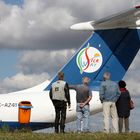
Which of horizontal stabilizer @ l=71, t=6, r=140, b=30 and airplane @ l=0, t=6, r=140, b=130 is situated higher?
horizontal stabilizer @ l=71, t=6, r=140, b=30

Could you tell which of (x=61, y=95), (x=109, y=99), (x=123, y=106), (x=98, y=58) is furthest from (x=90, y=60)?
(x=61, y=95)

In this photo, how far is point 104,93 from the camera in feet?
46.8

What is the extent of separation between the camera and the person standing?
1423 cm

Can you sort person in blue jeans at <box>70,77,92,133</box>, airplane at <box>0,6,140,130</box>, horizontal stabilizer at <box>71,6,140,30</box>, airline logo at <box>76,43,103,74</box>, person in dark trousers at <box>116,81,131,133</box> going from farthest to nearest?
airline logo at <box>76,43,103,74</box>, airplane at <box>0,6,140,130</box>, horizontal stabilizer at <box>71,6,140,30</box>, person in dark trousers at <box>116,81,131,133</box>, person in blue jeans at <box>70,77,92,133</box>

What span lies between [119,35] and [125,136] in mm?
6255

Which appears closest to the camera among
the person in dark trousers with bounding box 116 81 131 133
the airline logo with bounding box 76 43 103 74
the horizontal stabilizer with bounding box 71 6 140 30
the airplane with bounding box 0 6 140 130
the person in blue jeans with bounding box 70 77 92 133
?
the person in blue jeans with bounding box 70 77 92 133

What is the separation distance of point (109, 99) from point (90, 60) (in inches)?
144

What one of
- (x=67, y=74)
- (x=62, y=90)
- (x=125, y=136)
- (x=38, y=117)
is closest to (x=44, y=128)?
(x=38, y=117)

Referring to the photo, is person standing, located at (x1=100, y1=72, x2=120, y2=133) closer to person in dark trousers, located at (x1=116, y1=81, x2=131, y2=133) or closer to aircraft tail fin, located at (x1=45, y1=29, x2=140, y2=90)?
person in dark trousers, located at (x1=116, y1=81, x2=131, y2=133)

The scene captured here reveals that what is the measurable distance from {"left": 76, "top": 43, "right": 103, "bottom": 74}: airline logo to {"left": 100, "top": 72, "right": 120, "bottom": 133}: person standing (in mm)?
3335

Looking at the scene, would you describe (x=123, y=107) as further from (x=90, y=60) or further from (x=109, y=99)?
(x=90, y=60)

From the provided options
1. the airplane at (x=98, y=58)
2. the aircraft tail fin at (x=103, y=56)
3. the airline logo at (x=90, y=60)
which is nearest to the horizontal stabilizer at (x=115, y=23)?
the airplane at (x=98, y=58)

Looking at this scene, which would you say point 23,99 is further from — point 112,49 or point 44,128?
point 112,49

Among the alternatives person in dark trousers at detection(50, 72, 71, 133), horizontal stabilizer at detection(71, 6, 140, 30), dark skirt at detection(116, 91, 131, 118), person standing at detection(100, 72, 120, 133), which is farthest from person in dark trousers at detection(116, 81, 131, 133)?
horizontal stabilizer at detection(71, 6, 140, 30)
